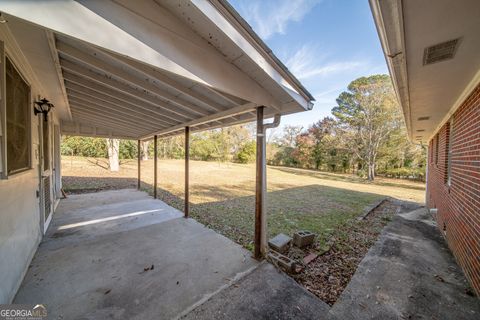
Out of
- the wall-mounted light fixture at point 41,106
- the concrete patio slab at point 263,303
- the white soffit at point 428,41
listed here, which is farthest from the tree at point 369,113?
the wall-mounted light fixture at point 41,106

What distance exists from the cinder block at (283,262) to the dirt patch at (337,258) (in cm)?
12

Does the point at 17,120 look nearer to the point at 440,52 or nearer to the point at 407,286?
the point at 440,52

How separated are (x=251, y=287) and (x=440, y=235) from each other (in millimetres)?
4751

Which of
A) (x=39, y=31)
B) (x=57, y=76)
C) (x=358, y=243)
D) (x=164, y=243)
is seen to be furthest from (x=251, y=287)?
(x=57, y=76)

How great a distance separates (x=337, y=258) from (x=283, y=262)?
1074mm

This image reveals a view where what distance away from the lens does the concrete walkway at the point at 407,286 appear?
6.66 feet

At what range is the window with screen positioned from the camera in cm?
194

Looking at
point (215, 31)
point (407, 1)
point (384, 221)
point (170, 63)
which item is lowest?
point (384, 221)

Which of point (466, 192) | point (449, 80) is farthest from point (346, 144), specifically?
point (449, 80)

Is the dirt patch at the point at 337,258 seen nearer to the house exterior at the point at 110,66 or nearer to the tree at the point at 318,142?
the house exterior at the point at 110,66

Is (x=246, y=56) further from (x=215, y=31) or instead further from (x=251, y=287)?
(x=251, y=287)

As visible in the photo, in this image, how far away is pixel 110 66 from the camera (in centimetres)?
236

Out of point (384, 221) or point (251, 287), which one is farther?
point (384, 221)

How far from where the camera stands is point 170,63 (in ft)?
5.31
